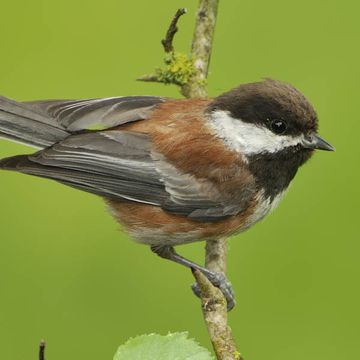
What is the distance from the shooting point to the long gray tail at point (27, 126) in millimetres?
4285

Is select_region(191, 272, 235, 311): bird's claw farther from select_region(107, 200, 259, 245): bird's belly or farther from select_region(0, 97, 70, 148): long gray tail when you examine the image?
select_region(0, 97, 70, 148): long gray tail

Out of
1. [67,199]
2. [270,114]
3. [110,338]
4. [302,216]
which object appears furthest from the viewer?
[67,199]

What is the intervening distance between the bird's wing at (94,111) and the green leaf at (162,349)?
1.82 meters

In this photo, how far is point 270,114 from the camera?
4090 millimetres

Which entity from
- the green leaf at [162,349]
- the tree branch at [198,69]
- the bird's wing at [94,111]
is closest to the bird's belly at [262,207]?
the tree branch at [198,69]

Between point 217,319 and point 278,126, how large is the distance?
91 centimetres

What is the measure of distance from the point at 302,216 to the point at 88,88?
1758 mm

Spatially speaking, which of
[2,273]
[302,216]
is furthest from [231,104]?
[2,273]

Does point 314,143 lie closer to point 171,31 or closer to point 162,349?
point 171,31

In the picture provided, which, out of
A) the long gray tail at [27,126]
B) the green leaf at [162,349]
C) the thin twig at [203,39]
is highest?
the thin twig at [203,39]

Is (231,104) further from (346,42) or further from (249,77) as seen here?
(346,42)

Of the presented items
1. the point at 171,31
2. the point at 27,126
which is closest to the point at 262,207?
the point at 171,31

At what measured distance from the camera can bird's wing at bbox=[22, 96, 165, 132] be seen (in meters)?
4.41

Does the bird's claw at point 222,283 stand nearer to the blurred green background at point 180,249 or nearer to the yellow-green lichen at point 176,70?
the yellow-green lichen at point 176,70
